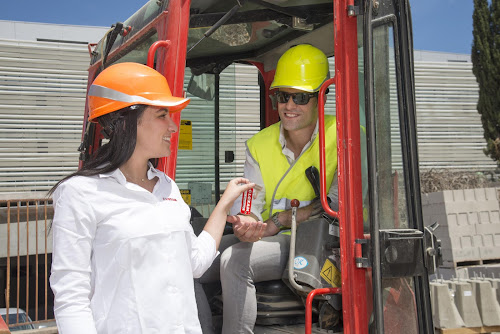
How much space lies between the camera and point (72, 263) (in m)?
1.57

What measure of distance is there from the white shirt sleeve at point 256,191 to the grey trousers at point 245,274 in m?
0.20

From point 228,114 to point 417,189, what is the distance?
196 centimetres

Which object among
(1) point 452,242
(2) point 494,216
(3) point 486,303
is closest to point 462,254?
(1) point 452,242

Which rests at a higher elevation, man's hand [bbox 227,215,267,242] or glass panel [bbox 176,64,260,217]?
glass panel [bbox 176,64,260,217]

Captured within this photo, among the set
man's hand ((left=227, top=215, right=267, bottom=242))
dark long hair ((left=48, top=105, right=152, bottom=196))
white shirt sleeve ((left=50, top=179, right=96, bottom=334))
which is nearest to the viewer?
white shirt sleeve ((left=50, top=179, right=96, bottom=334))

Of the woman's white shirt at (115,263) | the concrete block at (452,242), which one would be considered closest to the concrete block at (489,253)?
the concrete block at (452,242)

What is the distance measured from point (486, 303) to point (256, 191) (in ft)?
10.8

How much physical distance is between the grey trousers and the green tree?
596 inches

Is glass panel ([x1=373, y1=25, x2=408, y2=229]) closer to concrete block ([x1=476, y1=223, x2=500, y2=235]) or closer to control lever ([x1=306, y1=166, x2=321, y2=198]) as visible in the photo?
control lever ([x1=306, y1=166, x2=321, y2=198])

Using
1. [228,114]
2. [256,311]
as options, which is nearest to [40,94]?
[228,114]

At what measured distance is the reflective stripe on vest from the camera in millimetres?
2947

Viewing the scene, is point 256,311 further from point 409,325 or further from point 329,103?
point 329,103

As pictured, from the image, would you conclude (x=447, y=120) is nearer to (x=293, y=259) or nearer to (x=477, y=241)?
(x=477, y=241)

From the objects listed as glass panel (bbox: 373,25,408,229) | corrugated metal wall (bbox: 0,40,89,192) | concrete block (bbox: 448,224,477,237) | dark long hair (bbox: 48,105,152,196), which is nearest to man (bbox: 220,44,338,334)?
glass panel (bbox: 373,25,408,229)
